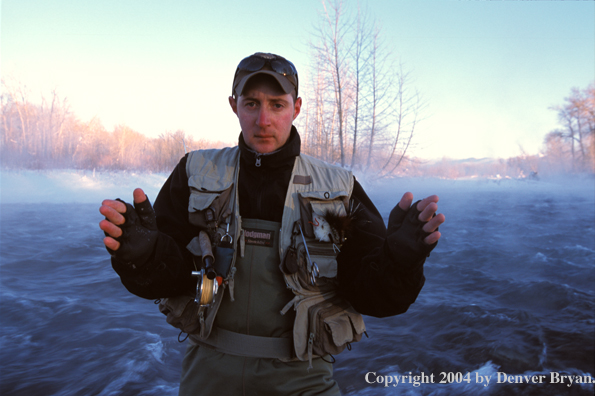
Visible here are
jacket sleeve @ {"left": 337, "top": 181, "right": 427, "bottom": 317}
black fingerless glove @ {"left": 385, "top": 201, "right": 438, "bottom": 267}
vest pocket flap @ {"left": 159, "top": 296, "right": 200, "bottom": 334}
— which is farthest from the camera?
vest pocket flap @ {"left": 159, "top": 296, "right": 200, "bottom": 334}

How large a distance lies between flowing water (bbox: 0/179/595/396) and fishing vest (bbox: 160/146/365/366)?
10.5 feet

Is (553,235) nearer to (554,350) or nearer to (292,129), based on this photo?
(554,350)

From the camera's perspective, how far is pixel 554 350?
5441 mm

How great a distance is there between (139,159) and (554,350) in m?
27.9

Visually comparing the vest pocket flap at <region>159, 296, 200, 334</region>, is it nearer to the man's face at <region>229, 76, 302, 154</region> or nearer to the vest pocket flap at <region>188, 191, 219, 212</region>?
the vest pocket flap at <region>188, 191, 219, 212</region>

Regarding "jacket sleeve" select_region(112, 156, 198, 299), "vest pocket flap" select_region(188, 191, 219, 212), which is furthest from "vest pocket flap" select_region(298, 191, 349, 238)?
"jacket sleeve" select_region(112, 156, 198, 299)

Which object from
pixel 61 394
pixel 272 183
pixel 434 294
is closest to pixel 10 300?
pixel 61 394

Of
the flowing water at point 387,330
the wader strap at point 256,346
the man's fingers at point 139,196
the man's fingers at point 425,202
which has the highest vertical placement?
the man's fingers at point 139,196

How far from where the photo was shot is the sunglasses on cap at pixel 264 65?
2.05m

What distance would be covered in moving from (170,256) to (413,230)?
1108 mm

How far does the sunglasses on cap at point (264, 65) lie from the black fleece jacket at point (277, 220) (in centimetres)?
33

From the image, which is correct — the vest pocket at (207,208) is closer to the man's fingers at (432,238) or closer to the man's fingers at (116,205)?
the man's fingers at (116,205)

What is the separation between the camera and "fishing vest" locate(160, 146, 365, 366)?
A: 1.87m

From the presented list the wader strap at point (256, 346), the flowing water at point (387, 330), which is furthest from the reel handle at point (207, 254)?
the flowing water at point (387, 330)
